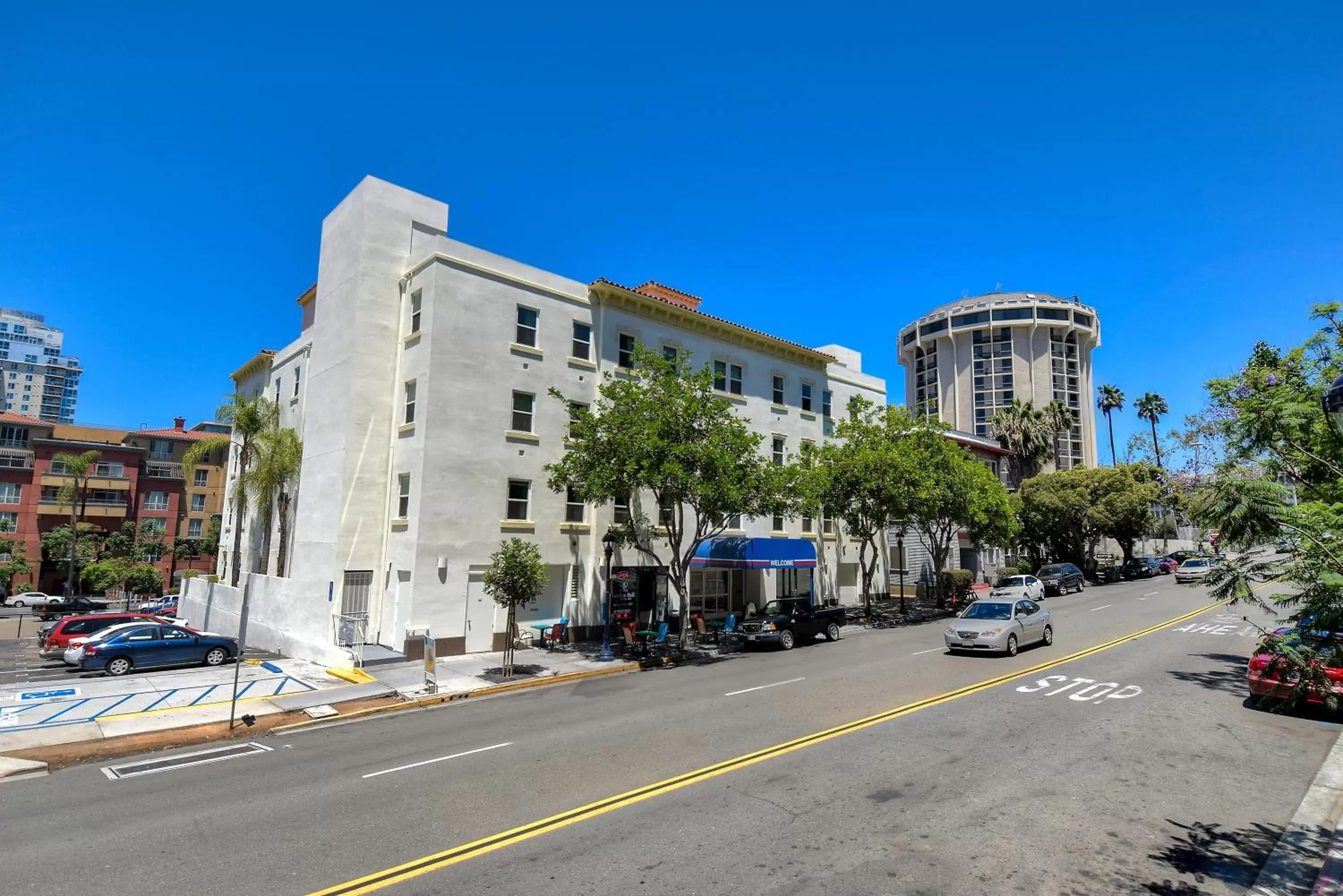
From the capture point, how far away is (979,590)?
47.9m

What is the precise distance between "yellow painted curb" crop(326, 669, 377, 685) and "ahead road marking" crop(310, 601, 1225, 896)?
1254 cm

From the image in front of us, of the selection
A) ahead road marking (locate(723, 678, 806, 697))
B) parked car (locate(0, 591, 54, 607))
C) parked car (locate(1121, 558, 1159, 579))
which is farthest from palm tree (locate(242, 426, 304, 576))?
parked car (locate(1121, 558, 1159, 579))

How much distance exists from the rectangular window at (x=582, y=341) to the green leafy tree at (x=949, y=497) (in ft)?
46.5

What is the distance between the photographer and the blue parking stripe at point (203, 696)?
54.4ft

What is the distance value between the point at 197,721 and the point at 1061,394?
125 meters

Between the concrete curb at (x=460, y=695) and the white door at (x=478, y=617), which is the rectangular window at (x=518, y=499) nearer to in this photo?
the white door at (x=478, y=617)

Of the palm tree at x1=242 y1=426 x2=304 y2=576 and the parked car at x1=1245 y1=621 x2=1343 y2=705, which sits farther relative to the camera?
the palm tree at x1=242 y1=426 x2=304 y2=576

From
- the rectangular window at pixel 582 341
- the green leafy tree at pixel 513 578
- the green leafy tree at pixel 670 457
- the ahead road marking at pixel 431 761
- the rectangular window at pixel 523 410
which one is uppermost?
the rectangular window at pixel 582 341

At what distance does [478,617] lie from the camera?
23016 mm

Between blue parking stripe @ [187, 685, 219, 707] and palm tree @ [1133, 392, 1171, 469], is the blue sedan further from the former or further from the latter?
palm tree @ [1133, 392, 1171, 469]

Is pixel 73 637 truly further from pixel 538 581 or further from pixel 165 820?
pixel 165 820

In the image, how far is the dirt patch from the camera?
40.4 feet

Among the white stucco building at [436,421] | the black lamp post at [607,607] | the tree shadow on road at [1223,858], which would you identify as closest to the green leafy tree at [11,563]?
the white stucco building at [436,421]

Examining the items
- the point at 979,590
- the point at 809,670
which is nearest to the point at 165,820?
the point at 809,670
